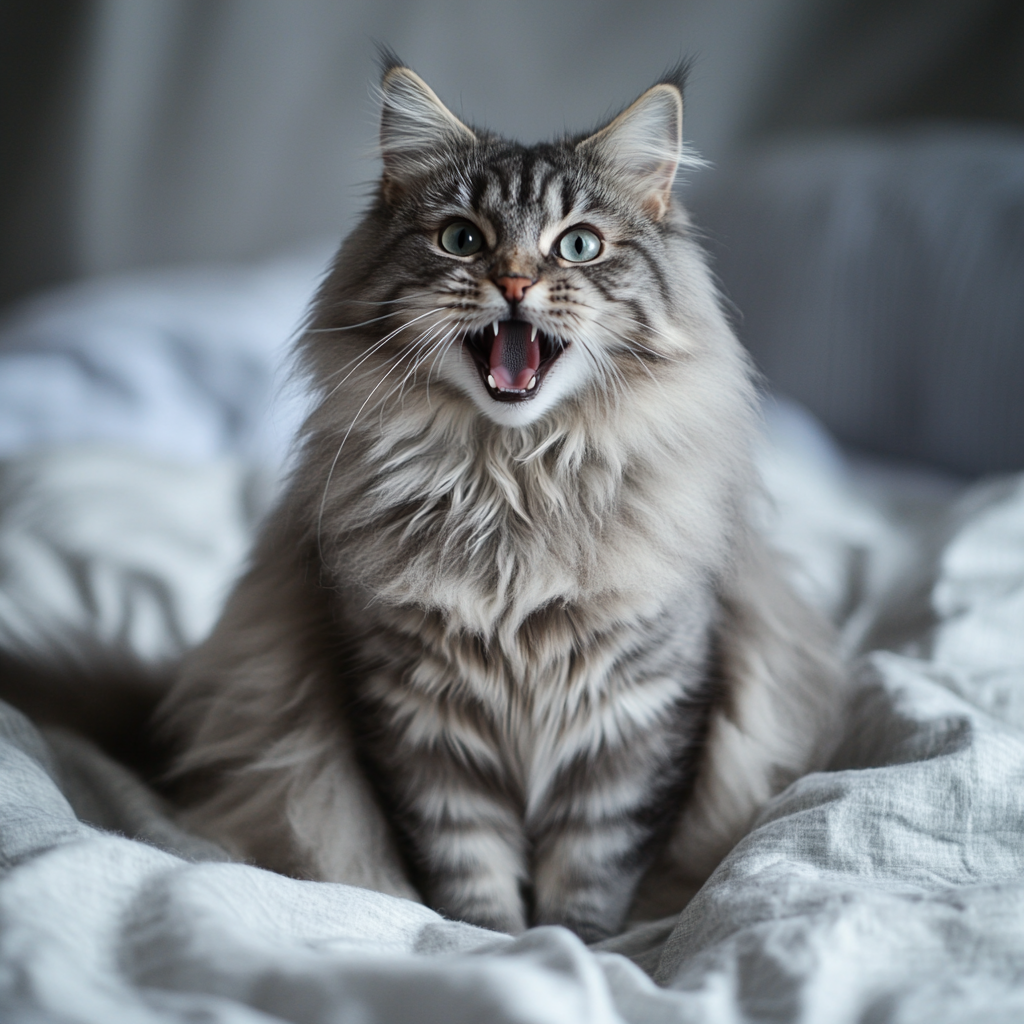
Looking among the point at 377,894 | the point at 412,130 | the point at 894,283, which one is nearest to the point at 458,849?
the point at 377,894

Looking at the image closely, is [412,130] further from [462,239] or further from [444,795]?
[444,795]

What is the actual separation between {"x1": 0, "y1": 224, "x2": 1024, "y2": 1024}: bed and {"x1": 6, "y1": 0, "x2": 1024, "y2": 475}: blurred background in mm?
314

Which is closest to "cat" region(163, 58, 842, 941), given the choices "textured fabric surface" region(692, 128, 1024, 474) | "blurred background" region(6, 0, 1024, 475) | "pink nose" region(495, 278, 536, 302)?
"pink nose" region(495, 278, 536, 302)

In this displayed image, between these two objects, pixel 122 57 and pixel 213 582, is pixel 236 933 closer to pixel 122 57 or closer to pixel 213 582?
pixel 213 582

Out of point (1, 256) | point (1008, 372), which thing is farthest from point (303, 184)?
point (1008, 372)

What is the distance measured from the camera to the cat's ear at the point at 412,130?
1185 millimetres

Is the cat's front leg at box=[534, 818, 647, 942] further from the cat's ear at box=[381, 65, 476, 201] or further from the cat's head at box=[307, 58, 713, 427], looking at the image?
the cat's ear at box=[381, 65, 476, 201]

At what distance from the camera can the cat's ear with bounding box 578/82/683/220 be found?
115cm

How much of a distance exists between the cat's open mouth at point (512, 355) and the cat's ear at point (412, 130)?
0.30 m

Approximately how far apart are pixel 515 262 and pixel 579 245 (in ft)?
0.41

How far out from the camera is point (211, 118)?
3287mm

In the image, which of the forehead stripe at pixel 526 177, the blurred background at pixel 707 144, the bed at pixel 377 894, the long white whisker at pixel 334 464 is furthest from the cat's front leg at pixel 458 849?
the blurred background at pixel 707 144

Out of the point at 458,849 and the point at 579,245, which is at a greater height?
the point at 579,245

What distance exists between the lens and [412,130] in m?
1.21
